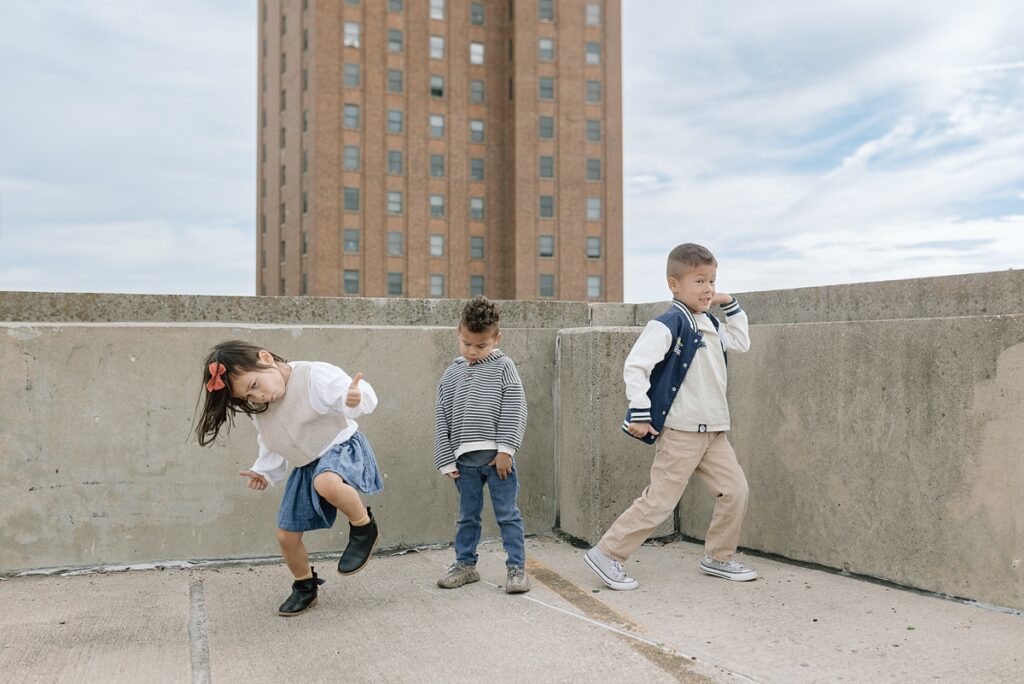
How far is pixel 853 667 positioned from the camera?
3197mm

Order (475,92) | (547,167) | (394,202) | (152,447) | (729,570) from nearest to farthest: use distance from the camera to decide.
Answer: (729,570), (152,447), (394,202), (547,167), (475,92)

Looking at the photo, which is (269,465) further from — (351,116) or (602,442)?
(351,116)

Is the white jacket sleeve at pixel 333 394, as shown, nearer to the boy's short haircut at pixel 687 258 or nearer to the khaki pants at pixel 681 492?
the khaki pants at pixel 681 492

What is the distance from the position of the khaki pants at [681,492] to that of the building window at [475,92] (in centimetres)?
5339

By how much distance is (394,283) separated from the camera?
174 feet

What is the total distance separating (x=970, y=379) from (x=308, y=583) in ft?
9.99

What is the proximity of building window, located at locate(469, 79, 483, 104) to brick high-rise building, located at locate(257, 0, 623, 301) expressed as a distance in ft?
0.45

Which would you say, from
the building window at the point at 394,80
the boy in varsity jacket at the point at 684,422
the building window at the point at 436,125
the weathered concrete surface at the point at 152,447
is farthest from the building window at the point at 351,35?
the boy in varsity jacket at the point at 684,422

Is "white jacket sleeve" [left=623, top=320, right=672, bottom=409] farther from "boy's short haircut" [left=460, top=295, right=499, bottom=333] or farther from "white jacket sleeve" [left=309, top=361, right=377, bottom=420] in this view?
"white jacket sleeve" [left=309, top=361, right=377, bottom=420]

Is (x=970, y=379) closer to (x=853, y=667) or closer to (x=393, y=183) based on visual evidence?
(x=853, y=667)

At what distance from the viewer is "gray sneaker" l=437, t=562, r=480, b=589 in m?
4.24

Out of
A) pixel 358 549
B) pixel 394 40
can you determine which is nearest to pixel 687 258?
pixel 358 549

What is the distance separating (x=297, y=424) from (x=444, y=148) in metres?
52.3

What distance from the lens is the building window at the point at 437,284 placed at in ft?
177
